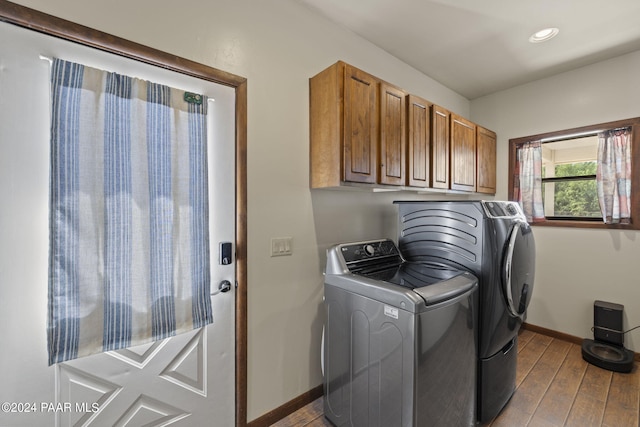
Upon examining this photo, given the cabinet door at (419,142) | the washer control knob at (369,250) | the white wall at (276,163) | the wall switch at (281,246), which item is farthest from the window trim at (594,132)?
the wall switch at (281,246)

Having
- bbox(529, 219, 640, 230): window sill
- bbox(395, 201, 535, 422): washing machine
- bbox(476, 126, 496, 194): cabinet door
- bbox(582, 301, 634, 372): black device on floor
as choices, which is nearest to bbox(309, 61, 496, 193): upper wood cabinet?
bbox(395, 201, 535, 422): washing machine

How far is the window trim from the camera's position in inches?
94.7

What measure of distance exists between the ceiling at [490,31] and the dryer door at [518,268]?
1.48m

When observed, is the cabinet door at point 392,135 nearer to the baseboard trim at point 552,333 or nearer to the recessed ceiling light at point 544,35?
the recessed ceiling light at point 544,35

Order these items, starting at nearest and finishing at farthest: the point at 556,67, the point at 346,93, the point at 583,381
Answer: the point at 346,93
the point at 583,381
the point at 556,67

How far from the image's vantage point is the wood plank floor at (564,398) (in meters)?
1.74

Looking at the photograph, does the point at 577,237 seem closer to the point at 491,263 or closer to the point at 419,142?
the point at 491,263

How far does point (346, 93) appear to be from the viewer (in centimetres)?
167

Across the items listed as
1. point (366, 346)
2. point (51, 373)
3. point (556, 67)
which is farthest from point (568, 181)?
point (51, 373)

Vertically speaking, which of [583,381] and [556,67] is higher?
[556,67]

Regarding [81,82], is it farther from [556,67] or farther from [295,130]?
[556,67]

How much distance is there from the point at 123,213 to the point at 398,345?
1400 mm

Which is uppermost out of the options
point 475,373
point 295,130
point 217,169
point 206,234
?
point 295,130

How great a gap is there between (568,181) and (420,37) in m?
2.23
